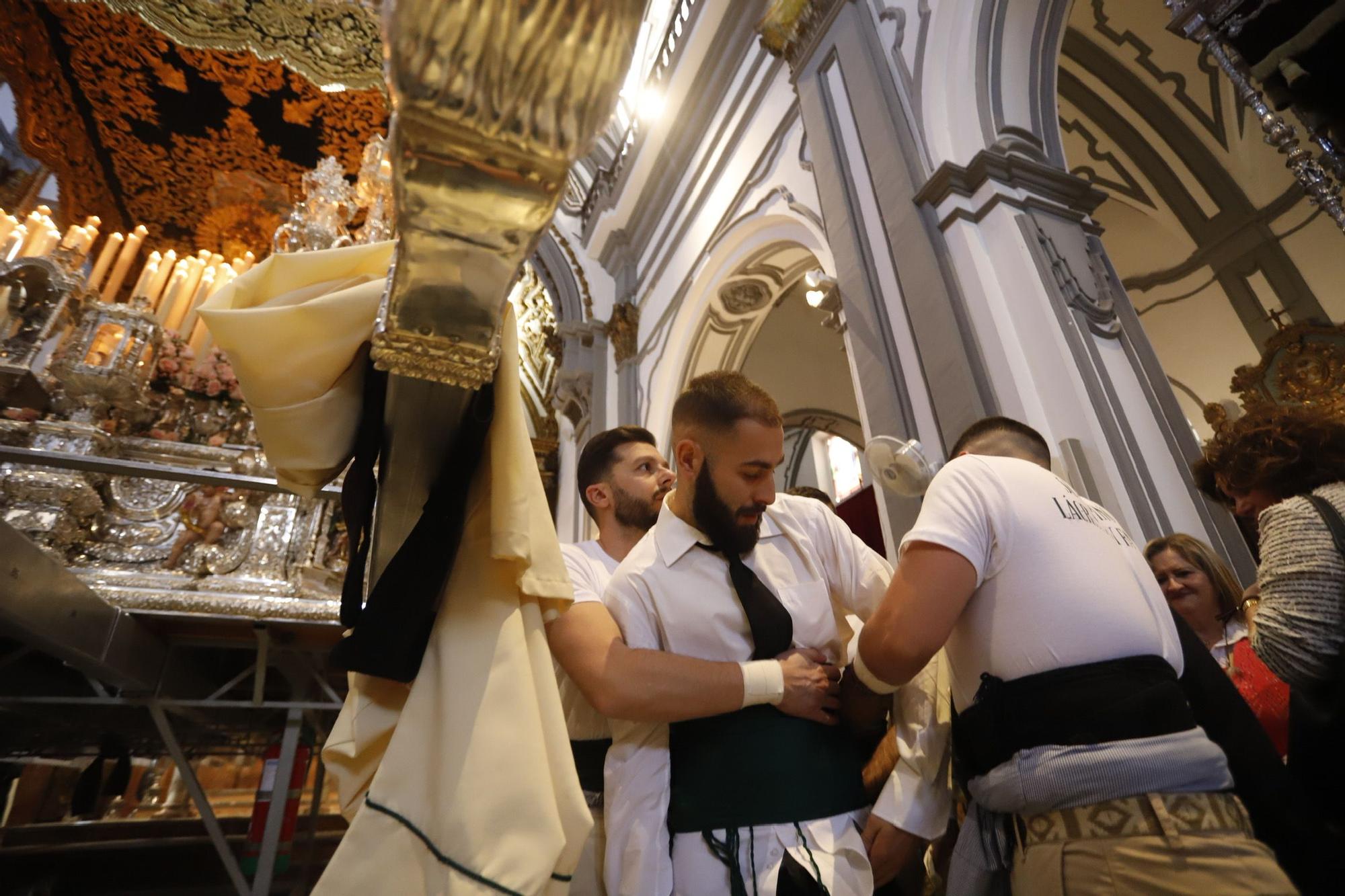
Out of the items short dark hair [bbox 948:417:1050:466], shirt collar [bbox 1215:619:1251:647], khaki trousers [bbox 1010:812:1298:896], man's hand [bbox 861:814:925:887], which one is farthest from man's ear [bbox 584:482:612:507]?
shirt collar [bbox 1215:619:1251:647]

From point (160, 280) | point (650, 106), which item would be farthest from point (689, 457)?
point (160, 280)

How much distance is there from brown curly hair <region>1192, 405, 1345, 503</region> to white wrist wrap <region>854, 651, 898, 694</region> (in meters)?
1.06

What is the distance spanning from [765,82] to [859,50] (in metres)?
1.23

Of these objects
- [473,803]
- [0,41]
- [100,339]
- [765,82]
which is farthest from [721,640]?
[0,41]

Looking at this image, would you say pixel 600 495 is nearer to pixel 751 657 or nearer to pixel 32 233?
pixel 751 657

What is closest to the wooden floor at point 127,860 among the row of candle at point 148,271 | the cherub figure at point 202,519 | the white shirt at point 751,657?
the cherub figure at point 202,519

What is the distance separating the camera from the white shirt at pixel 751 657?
100cm

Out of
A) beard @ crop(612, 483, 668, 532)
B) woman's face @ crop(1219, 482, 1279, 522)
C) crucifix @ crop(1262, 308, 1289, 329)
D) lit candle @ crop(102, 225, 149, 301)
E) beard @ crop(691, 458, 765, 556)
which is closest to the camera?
beard @ crop(691, 458, 765, 556)

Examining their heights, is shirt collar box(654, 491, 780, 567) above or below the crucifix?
below

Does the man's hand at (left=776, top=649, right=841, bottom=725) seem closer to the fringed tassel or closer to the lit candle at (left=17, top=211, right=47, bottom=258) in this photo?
the fringed tassel

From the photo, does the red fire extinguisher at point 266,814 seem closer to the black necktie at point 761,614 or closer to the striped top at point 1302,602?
the black necktie at point 761,614

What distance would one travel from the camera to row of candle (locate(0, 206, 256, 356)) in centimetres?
473

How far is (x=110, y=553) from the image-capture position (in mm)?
3604

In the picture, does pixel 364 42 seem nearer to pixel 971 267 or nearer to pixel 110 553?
pixel 110 553
